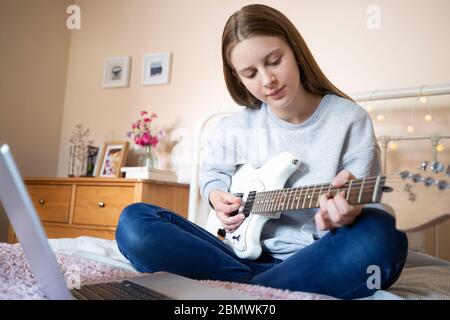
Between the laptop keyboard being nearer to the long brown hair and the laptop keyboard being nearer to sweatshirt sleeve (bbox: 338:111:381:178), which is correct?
sweatshirt sleeve (bbox: 338:111:381:178)

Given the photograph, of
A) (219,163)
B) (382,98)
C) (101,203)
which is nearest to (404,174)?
(219,163)

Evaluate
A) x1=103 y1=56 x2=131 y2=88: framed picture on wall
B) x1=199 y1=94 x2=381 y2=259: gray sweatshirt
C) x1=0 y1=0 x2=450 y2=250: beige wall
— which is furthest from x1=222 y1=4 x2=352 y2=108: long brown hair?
x1=103 y1=56 x2=131 y2=88: framed picture on wall

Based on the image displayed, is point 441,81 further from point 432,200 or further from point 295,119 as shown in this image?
point 432,200

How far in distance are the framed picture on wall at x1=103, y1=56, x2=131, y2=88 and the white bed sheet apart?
147cm

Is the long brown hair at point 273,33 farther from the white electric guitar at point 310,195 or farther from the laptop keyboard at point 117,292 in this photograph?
the laptop keyboard at point 117,292

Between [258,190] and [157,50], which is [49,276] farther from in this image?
[157,50]

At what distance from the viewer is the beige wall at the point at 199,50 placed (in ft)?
5.68

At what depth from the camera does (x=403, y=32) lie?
69.1 inches

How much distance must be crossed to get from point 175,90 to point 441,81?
1373 millimetres

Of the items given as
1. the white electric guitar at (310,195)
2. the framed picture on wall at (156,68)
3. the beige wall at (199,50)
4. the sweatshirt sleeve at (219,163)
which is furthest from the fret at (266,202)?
the framed picture on wall at (156,68)

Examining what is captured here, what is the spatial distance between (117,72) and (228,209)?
183 centimetres

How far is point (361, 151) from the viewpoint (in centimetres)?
95
